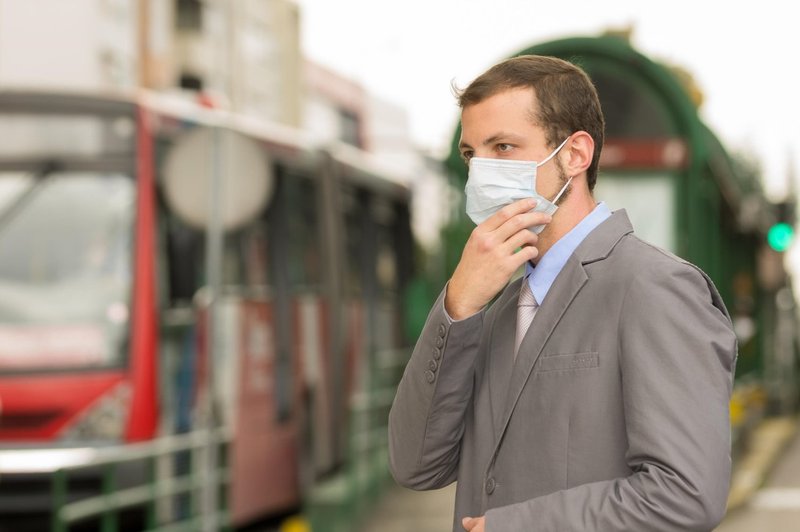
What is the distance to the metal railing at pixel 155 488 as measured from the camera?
7539mm

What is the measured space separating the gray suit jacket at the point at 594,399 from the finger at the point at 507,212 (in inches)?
4.6

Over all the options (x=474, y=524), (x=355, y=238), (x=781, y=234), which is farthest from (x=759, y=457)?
(x=474, y=524)

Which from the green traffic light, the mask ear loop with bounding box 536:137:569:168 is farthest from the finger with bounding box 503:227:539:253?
the green traffic light

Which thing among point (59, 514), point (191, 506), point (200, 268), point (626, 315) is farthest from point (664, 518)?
point (200, 268)

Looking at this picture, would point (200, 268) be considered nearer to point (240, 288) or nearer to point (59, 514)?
point (240, 288)

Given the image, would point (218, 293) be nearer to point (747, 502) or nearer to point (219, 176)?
point (219, 176)

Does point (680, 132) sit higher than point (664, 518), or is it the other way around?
point (680, 132)

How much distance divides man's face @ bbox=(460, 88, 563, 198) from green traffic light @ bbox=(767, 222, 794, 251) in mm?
14644

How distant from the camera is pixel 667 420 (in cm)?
235

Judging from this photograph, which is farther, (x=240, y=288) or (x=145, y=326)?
(x=240, y=288)

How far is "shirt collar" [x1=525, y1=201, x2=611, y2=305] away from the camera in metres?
2.65

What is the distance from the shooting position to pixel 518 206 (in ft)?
8.41

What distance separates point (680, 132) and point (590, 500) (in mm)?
8907

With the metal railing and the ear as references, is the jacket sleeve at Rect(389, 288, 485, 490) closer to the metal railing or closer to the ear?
the ear
